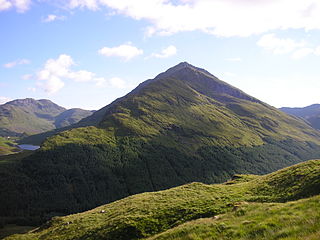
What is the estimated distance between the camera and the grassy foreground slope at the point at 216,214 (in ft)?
60.8

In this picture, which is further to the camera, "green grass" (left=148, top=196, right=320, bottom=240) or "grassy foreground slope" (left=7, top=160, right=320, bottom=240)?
"grassy foreground slope" (left=7, top=160, right=320, bottom=240)

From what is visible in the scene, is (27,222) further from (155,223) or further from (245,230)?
(245,230)

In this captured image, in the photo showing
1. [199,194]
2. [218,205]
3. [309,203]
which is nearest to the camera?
[309,203]

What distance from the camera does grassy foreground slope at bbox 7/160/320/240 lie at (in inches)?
730

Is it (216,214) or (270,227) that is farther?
(216,214)

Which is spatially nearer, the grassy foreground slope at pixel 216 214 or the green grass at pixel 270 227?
the green grass at pixel 270 227

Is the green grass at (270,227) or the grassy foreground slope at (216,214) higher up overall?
the green grass at (270,227)

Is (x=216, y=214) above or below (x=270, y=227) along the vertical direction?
below

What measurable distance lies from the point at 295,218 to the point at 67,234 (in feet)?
117

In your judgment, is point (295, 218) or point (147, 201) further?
point (147, 201)

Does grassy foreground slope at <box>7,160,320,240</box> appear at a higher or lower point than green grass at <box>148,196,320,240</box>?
lower

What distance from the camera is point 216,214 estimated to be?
3109cm

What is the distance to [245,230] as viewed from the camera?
18.2m

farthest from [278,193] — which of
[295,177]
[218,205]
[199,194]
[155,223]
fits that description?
[155,223]
